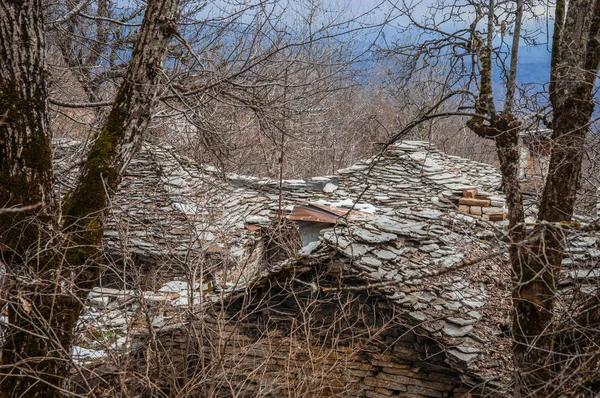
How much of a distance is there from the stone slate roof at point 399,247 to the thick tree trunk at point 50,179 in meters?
0.31

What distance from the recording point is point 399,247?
660 centimetres

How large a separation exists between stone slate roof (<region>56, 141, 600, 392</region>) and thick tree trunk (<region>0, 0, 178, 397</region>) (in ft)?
1.01

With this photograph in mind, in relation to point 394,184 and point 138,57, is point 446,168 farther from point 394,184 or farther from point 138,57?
point 138,57

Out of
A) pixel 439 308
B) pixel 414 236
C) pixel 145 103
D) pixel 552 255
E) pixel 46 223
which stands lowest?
pixel 439 308

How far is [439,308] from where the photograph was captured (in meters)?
5.73

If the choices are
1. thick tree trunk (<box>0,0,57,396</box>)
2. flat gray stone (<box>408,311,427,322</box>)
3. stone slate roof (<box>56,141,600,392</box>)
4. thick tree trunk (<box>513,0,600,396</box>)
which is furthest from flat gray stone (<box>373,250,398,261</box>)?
thick tree trunk (<box>0,0,57,396</box>)

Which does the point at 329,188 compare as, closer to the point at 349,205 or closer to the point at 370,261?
the point at 349,205

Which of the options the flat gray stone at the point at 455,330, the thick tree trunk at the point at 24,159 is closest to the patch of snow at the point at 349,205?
the flat gray stone at the point at 455,330

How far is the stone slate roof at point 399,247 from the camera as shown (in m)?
5.13

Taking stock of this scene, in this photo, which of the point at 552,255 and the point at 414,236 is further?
the point at 414,236

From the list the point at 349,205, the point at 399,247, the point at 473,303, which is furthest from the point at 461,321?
the point at 349,205

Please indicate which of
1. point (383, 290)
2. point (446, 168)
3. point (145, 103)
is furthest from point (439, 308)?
point (446, 168)

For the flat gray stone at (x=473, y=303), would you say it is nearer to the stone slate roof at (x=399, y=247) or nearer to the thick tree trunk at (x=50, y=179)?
the stone slate roof at (x=399, y=247)

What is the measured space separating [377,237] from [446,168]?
6.32m
